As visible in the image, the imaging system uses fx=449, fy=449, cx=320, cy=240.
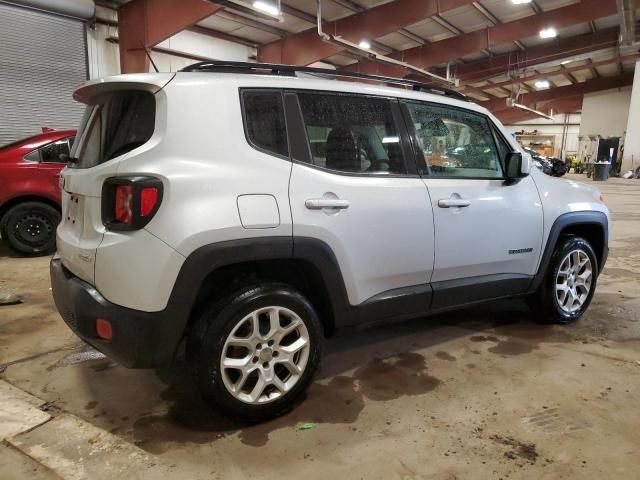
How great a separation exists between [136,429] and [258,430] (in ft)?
1.86

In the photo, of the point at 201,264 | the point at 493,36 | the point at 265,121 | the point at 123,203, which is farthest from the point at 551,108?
the point at 123,203

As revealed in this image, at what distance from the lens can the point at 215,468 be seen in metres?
1.83

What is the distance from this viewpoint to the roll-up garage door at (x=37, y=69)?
8.26 meters

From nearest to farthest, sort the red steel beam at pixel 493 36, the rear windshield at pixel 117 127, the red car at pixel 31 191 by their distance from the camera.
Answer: the rear windshield at pixel 117 127 < the red car at pixel 31 191 < the red steel beam at pixel 493 36

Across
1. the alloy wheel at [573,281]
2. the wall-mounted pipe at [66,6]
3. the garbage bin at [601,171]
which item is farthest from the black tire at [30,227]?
the garbage bin at [601,171]

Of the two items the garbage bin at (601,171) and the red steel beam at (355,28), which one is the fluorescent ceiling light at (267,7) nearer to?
the red steel beam at (355,28)

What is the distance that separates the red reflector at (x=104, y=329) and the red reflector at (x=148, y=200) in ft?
1.57

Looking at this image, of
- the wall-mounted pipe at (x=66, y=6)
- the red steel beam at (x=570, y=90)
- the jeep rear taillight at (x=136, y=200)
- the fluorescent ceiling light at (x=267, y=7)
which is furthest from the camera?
the red steel beam at (x=570, y=90)

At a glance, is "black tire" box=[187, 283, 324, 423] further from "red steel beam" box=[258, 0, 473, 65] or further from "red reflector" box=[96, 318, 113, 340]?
"red steel beam" box=[258, 0, 473, 65]

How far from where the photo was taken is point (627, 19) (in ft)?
37.0

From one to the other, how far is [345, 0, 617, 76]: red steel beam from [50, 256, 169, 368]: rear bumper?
1389cm

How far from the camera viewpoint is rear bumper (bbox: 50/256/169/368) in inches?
72.3

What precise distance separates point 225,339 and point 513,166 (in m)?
2.09

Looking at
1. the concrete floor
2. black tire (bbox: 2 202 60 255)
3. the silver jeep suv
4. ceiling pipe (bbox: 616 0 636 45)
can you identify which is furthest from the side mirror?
ceiling pipe (bbox: 616 0 636 45)
